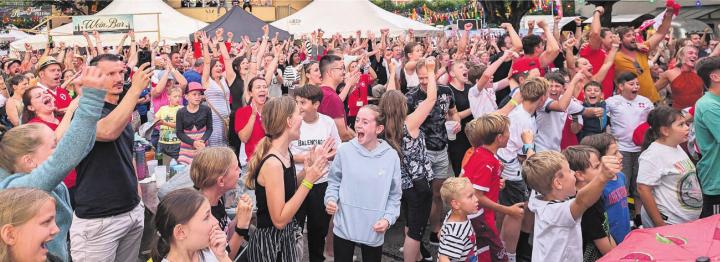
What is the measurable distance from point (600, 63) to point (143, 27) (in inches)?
745

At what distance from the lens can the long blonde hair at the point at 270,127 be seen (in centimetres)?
413

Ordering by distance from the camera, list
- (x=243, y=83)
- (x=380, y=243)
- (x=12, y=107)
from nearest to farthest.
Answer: (x=380, y=243)
(x=12, y=107)
(x=243, y=83)

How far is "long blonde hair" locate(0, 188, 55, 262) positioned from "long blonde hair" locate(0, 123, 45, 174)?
27.2 inches

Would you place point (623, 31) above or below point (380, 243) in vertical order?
above

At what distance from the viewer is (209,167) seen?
3.70 m

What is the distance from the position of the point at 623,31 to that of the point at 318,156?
567 cm

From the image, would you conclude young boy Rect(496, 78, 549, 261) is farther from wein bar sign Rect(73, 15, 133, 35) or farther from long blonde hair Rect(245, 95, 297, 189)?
wein bar sign Rect(73, 15, 133, 35)

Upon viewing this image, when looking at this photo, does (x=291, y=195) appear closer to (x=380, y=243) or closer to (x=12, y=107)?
(x=380, y=243)

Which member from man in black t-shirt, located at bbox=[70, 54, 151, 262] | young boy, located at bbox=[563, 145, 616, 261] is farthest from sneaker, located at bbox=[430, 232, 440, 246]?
man in black t-shirt, located at bbox=[70, 54, 151, 262]

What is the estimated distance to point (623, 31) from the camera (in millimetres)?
8188

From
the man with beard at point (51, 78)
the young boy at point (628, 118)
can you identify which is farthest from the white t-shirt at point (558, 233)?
the man with beard at point (51, 78)

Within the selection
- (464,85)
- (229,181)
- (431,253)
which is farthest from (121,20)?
(229,181)

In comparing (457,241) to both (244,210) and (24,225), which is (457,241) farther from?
(24,225)

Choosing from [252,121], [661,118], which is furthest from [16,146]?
[661,118]
